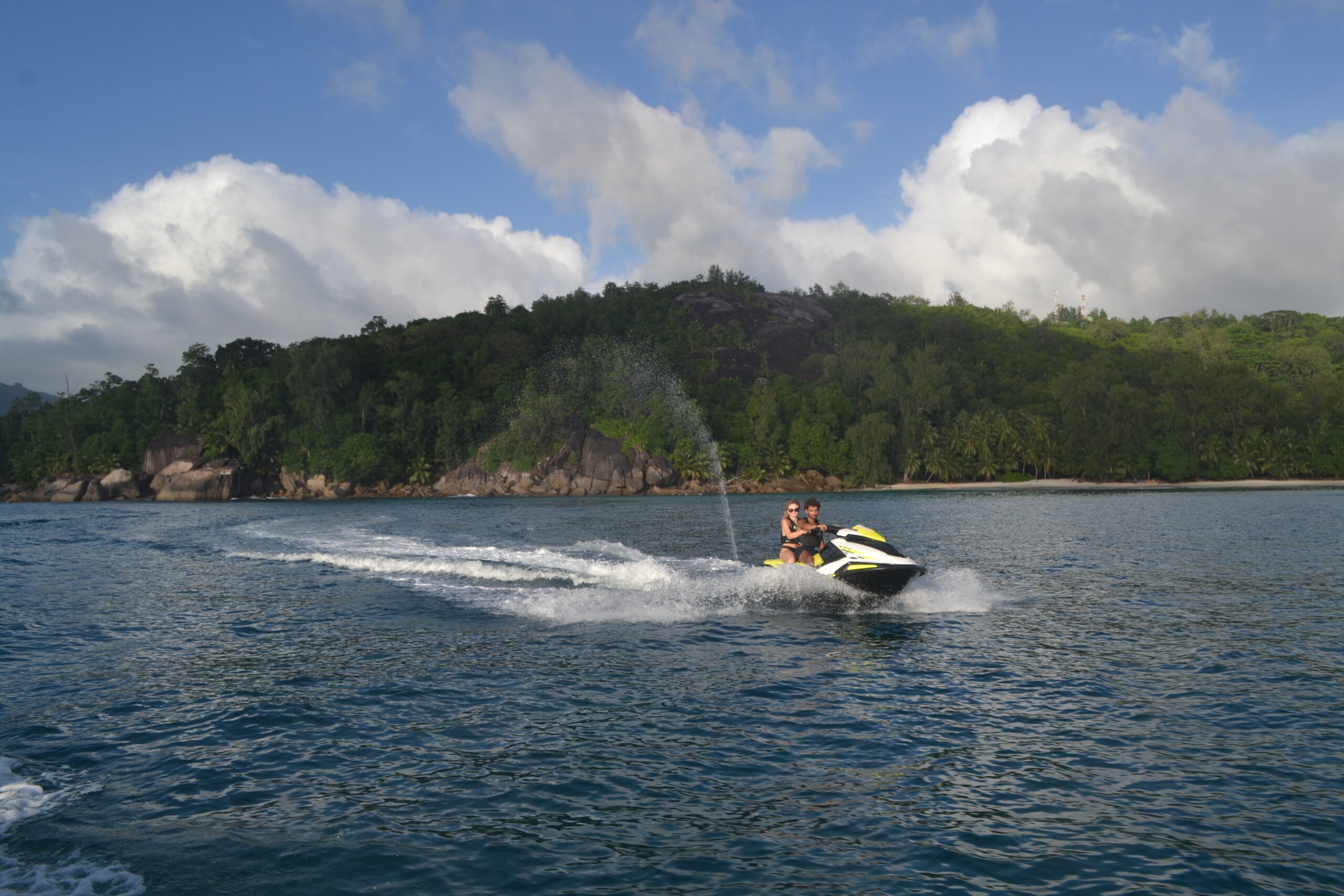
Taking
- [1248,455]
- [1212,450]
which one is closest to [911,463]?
[1212,450]

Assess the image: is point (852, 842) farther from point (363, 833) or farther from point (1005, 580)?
point (1005, 580)

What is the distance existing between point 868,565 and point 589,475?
8750 centimetres

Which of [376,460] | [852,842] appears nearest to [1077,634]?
[852,842]

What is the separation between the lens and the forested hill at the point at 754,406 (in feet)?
336

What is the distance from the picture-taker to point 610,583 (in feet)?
71.8

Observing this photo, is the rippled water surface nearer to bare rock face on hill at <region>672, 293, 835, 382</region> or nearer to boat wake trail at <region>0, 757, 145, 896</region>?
boat wake trail at <region>0, 757, 145, 896</region>

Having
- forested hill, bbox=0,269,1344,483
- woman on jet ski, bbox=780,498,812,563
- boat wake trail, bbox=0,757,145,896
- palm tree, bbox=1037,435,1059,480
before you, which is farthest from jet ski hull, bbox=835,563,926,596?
palm tree, bbox=1037,435,1059,480

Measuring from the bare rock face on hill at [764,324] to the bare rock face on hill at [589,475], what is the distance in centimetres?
4336

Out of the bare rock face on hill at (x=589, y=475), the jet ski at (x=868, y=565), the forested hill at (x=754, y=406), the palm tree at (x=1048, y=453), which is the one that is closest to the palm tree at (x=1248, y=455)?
the forested hill at (x=754, y=406)

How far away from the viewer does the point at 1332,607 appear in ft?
56.9

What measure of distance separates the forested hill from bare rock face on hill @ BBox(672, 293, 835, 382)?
3.33 ft

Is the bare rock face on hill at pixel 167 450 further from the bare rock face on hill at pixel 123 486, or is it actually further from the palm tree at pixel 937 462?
the palm tree at pixel 937 462

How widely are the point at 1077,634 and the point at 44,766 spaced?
1561 centimetres

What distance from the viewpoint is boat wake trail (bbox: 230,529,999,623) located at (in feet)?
59.1
